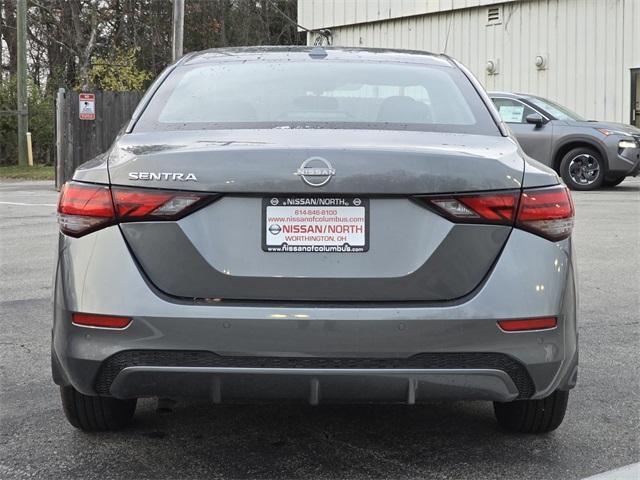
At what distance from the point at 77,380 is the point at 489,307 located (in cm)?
133

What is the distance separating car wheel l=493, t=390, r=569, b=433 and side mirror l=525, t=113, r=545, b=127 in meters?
10.7

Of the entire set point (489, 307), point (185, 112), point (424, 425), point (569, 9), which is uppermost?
point (569, 9)

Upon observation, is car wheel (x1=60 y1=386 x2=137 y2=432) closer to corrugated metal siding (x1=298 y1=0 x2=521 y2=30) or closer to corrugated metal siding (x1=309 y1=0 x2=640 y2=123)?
corrugated metal siding (x1=309 y1=0 x2=640 y2=123)

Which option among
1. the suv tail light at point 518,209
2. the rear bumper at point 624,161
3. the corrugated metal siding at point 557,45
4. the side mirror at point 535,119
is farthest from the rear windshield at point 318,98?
the corrugated metal siding at point 557,45

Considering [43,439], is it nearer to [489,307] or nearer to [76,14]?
[489,307]

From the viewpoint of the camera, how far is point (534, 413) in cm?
343

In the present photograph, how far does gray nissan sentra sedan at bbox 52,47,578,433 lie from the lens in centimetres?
276

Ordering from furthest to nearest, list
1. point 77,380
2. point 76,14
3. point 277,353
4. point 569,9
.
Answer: point 76,14 < point 569,9 < point 77,380 < point 277,353

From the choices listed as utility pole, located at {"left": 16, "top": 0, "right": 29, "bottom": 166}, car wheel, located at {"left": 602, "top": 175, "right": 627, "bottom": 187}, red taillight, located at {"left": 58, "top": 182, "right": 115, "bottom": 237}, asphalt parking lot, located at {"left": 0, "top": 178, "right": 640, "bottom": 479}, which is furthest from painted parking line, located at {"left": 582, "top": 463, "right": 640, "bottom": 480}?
utility pole, located at {"left": 16, "top": 0, "right": 29, "bottom": 166}

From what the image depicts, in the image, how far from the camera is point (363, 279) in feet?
9.09

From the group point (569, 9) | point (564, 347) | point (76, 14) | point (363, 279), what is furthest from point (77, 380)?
point (76, 14)

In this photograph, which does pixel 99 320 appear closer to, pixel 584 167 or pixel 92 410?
pixel 92 410

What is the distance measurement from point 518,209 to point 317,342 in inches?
30.0

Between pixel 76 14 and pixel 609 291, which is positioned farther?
pixel 76 14
